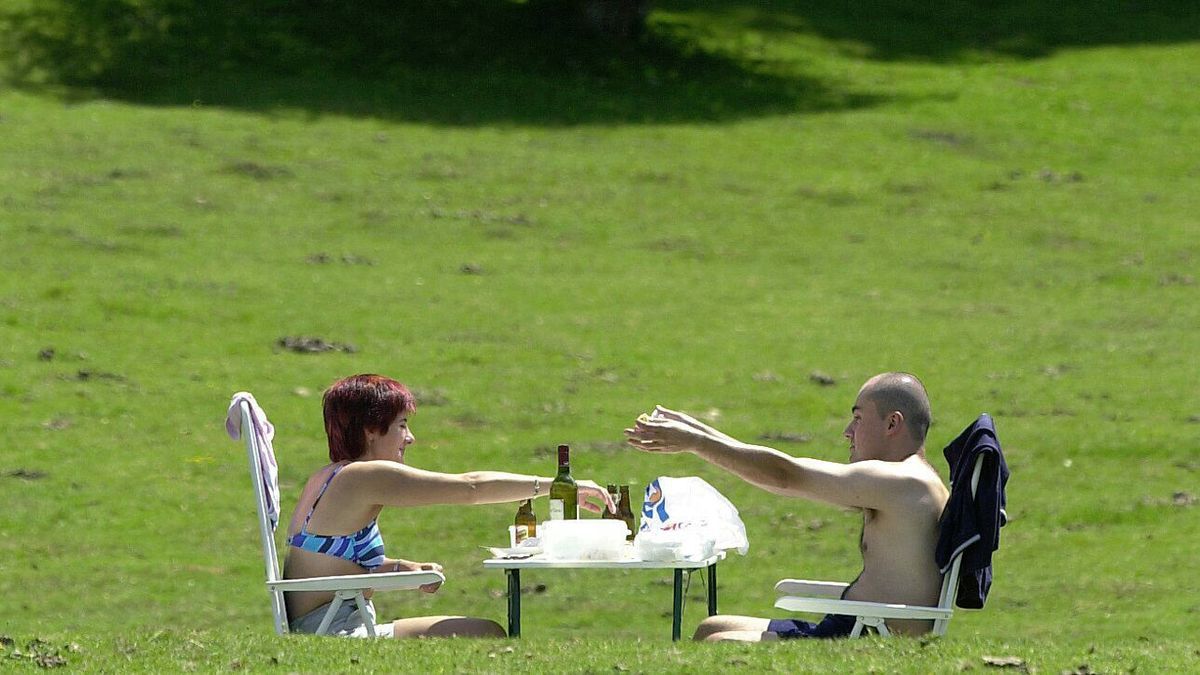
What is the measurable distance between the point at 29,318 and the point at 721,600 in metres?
11.0

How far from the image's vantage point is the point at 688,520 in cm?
817

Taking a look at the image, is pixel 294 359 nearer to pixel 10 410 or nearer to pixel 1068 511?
pixel 10 410

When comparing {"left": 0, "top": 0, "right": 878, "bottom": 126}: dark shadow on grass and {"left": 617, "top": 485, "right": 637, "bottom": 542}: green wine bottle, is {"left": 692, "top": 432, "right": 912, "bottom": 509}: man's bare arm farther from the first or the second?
{"left": 0, "top": 0, "right": 878, "bottom": 126}: dark shadow on grass

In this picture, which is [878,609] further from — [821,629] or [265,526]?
[265,526]

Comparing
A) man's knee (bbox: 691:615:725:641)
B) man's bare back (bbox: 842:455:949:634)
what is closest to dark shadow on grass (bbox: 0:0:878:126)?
man's knee (bbox: 691:615:725:641)

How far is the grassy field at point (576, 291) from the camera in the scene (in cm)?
1530

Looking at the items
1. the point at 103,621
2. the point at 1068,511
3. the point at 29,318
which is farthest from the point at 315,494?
the point at 29,318

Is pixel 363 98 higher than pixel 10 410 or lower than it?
higher

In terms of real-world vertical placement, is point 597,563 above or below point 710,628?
above

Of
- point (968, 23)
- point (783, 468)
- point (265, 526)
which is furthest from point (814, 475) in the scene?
point (968, 23)

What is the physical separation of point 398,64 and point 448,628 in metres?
29.7

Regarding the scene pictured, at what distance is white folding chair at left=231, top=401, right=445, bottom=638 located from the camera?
8031mm

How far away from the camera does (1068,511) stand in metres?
17.9

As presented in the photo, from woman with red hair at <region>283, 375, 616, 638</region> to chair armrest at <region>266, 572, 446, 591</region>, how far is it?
0.16m
